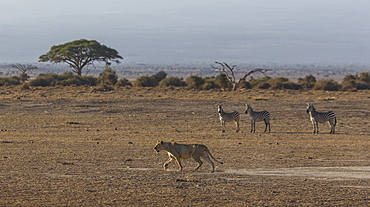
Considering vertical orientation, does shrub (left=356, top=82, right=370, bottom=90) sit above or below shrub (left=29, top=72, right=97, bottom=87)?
below

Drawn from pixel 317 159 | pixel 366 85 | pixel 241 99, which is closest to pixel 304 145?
pixel 317 159

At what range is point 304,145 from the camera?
1895 centimetres

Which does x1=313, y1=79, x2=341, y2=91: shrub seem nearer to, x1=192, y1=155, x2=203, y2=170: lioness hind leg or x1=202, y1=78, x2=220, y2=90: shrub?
x1=202, y1=78, x2=220, y2=90: shrub

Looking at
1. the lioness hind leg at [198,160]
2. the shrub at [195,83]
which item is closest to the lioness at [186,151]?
the lioness hind leg at [198,160]

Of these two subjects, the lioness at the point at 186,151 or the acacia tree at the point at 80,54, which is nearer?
the lioness at the point at 186,151

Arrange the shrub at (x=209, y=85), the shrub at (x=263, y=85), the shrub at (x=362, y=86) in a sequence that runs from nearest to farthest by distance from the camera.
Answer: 1. the shrub at (x=209, y=85)
2. the shrub at (x=362, y=86)
3. the shrub at (x=263, y=85)

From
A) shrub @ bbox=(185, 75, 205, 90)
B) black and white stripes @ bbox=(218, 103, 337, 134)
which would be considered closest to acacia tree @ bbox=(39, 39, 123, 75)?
shrub @ bbox=(185, 75, 205, 90)

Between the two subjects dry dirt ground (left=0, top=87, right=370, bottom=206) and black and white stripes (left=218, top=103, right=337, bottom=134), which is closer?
dry dirt ground (left=0, top=87, right=370, bottom=206)

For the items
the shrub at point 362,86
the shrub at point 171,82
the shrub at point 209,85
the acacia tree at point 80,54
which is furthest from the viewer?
the acacia tree at point 80,54

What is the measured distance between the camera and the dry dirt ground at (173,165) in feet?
Answer: 34.9

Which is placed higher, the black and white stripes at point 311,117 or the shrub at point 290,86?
the black and white stripes at point 311,117

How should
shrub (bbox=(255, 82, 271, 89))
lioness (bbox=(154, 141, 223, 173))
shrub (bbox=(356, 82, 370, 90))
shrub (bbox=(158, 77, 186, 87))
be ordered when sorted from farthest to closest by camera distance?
shrub (bbox=(158, 77, 186, 87)) < shrub (bbox=(255, 82, 271, 89)) < shrub (bbox=(356, 82, 370, 90)) < lioness (bbox=(154, 141, 223, 173))

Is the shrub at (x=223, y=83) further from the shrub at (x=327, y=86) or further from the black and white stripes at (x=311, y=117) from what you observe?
the black and white stripes at (x=311, y=117)

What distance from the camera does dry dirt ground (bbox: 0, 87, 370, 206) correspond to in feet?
34.9
